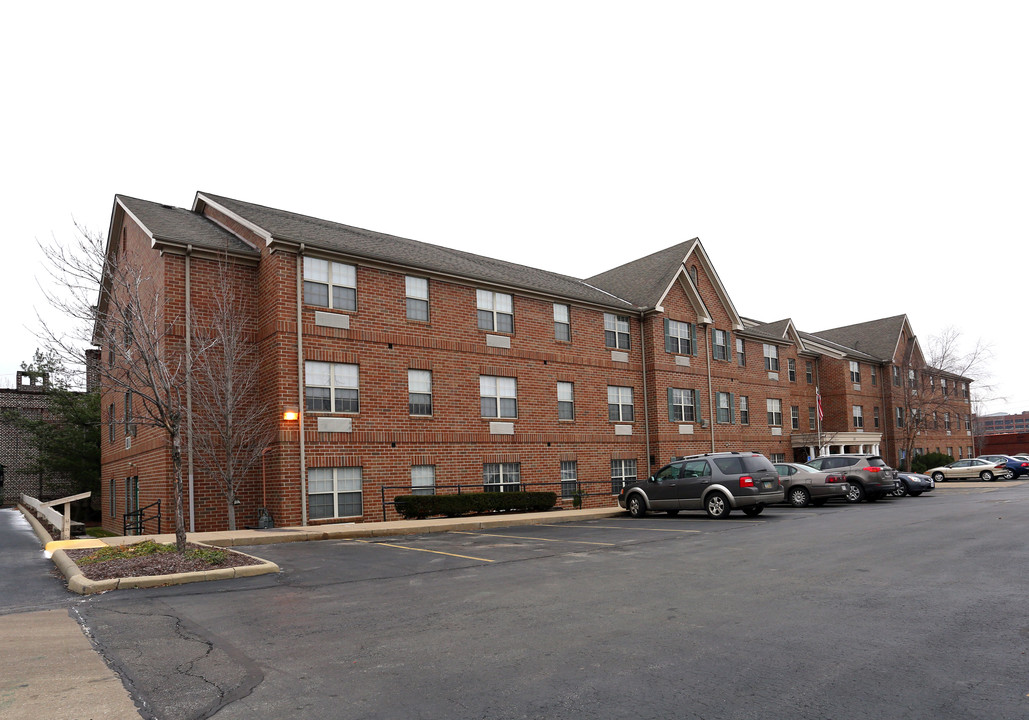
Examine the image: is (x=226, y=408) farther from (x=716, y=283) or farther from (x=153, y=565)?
(x=716, y=283)

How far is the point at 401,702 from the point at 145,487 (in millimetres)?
20027

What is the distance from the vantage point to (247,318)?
70.0 feet

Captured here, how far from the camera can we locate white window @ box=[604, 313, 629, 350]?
97.7ft

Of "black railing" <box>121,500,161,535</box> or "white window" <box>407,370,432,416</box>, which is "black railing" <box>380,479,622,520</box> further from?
"black railing" <box>121,500,161,535</box>

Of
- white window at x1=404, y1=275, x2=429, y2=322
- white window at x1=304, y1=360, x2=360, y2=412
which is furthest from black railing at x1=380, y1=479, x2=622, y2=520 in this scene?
white window at x1=404, y1=275, x2=429, y2=322

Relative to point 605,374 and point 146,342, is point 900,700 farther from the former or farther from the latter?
point 605,374

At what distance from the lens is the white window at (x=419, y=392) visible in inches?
899

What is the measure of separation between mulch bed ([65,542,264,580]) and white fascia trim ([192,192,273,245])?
10.7 metres

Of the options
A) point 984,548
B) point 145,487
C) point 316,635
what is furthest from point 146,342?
point 984,548

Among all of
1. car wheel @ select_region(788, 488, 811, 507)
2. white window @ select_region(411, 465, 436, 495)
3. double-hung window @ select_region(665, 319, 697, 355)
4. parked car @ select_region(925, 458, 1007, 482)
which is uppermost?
double-hung window @ select_region(665, 319, 697, 355)

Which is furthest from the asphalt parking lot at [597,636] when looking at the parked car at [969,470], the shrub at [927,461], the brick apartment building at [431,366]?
the shrub at [927,461]

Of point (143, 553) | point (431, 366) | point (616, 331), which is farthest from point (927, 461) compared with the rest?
point (143, 553)

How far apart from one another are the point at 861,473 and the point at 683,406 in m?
8.07

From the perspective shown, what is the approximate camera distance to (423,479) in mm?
22734
